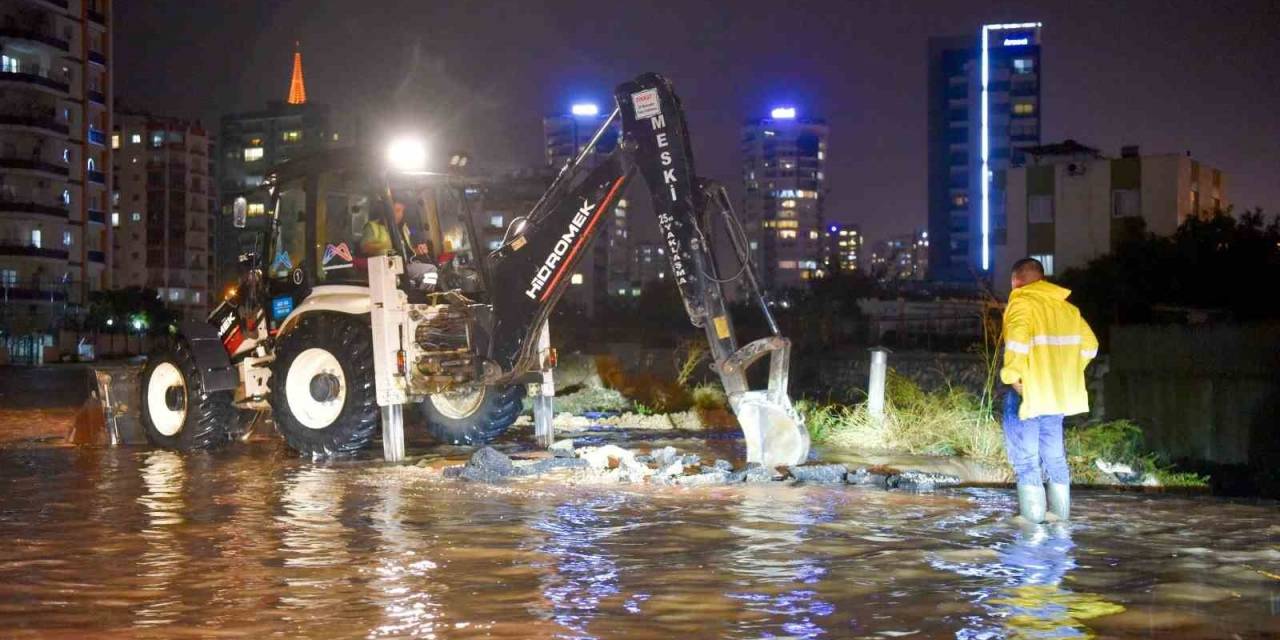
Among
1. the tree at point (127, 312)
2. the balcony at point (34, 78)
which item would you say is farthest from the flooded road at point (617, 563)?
the balcony at point (34, 78)

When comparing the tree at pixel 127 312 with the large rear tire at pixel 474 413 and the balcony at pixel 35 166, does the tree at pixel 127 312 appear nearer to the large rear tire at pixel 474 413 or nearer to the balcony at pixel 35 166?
the balcony at pixel 35 166

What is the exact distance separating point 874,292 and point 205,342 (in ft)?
186

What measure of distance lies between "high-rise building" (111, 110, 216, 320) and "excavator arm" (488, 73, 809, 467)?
363 feet

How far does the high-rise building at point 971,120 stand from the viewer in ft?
425

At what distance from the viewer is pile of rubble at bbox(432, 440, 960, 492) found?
1177 cm

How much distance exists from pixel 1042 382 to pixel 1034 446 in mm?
529

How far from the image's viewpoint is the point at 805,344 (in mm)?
42969

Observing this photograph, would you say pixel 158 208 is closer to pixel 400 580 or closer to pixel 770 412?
pixel 770 412

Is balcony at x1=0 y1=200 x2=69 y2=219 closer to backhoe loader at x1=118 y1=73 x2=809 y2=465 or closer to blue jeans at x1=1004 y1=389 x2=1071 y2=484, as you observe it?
backhoe loader at x1=118 y1=73 x2=809 y2=465

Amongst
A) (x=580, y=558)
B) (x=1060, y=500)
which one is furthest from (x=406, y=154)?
(x=1060, y=500)

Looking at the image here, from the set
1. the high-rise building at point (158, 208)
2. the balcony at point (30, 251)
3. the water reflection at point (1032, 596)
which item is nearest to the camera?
the water reflection at point (1032, 596)

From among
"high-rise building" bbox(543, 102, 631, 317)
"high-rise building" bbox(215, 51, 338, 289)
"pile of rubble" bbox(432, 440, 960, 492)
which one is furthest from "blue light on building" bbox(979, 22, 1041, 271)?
"pile of rubble" bbox(432, 440, 960, 492)

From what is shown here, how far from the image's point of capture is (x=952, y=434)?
46.8 feet

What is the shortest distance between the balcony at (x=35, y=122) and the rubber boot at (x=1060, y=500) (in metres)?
83.9
